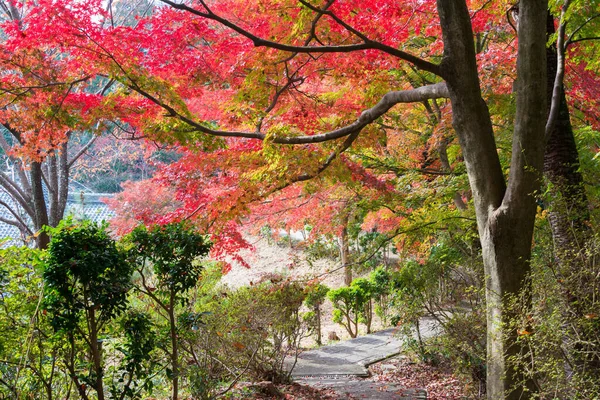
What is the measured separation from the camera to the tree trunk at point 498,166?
3463mm

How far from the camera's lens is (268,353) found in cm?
597

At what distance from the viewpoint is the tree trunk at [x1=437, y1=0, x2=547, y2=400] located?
346 centimetres

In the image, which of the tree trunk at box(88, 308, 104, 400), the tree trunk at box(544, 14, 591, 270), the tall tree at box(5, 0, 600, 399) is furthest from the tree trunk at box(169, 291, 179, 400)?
the tree trunk at box(544, 14, 591, 270)

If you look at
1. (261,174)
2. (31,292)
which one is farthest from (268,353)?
(31,292)

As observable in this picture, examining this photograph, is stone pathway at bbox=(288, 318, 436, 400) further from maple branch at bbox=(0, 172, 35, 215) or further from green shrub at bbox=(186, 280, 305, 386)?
maple branch at bbox=(0, 172, 35, 215)

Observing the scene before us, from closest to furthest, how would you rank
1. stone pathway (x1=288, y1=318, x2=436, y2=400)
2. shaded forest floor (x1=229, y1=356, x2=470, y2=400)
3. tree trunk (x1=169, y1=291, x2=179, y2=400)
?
tree trunk (x1=169, y1=291, x2=179, y2=400), shaded forest floor (x1=229, y1=356, x2=470, y2=400), stone pathway (x1=288, y1=318, x2=436, y2=400)

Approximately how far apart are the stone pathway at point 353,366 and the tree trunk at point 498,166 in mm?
2450

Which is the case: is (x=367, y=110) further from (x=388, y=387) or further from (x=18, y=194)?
(x=18, y=194)

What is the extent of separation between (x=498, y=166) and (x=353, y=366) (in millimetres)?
5100

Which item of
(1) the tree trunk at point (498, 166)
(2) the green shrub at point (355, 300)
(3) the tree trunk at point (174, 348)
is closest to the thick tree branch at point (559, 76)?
(1) the tree trunk at point (498, 166)

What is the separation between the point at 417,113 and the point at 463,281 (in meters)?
3.47

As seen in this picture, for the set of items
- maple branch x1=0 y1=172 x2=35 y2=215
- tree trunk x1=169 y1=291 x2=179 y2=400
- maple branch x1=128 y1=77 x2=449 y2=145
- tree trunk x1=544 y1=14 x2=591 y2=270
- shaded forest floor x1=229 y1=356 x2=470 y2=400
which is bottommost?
shaded forest floor x1=229 y1=356 x2=470 y2=400

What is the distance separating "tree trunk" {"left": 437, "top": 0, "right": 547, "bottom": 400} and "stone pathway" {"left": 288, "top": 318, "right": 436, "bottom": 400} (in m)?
2.45

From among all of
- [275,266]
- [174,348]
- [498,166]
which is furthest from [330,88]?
[275,266]
